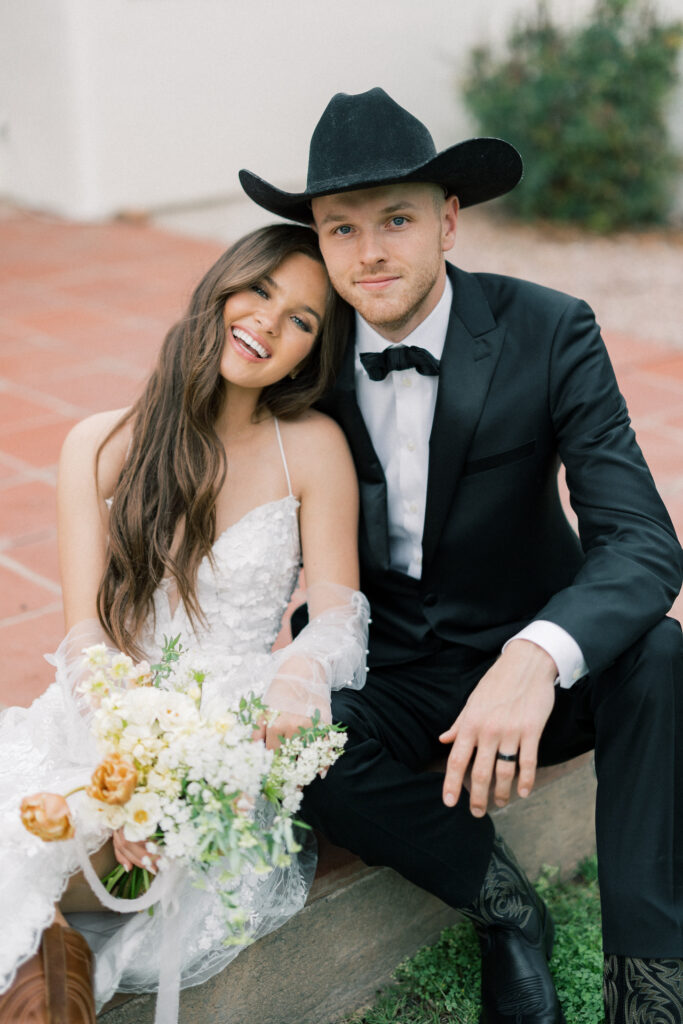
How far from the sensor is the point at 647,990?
2039mm

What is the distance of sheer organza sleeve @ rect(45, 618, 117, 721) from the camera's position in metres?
2.25

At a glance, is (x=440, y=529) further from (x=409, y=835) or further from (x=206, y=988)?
(x=206, y=988)

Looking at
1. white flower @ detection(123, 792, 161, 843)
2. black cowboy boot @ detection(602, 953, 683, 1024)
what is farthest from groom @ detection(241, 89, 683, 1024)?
white flower @ detection(123, 792, 161, 843)

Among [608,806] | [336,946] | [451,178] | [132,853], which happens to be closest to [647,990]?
[608,806]

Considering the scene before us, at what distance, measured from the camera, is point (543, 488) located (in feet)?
8.31

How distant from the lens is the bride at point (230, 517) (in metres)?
2.30

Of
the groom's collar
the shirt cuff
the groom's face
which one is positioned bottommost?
the shirt cuff

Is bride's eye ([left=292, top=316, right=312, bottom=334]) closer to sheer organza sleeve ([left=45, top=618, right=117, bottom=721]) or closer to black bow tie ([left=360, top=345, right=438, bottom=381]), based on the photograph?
black bow tie ([left=360, top=345, right=438, bottom=381])

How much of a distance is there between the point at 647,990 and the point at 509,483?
0.98 metres

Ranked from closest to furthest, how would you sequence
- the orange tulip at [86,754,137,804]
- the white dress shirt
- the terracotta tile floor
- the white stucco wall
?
the orange tulip at [86,754,137,804]
the white dress shirt
the terracotta tile floor
the white stucco wall

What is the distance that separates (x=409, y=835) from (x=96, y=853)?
1.84 ft

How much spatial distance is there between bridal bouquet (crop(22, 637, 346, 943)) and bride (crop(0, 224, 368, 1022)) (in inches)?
12.4

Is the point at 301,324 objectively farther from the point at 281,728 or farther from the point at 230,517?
the point at 281,728

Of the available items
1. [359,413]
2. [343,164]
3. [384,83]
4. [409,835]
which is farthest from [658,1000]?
[384,83]
